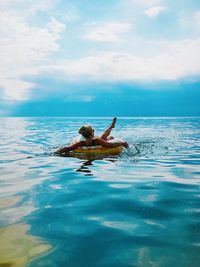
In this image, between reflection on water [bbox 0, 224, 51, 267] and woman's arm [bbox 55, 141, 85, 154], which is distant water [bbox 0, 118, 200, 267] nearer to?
reflection on water [bbox 0, 224, 51, 267]

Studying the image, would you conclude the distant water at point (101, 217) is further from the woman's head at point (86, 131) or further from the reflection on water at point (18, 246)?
the woman's head at point (86, 131)

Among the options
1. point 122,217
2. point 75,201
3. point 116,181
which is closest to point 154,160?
point 116,181

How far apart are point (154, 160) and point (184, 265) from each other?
24.1ft

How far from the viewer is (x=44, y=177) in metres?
8.27

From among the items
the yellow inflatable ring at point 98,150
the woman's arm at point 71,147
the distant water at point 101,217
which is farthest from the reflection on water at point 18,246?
the woman's arm at point 71,147

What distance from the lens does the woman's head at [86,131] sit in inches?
473

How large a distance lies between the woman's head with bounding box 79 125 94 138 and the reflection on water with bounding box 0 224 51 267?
7.64 m

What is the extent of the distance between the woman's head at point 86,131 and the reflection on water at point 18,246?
25.1ft

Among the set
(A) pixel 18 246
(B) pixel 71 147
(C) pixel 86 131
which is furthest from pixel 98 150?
(A) pixel 18 246

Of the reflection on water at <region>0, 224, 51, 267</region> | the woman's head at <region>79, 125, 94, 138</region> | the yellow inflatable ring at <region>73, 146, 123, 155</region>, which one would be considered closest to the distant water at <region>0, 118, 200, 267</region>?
the reflection on water at <region>0, 224, 51, 267</region>

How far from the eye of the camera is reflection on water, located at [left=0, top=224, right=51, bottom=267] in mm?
3506

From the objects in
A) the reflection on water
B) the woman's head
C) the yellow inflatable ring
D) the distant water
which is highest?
the woman's head

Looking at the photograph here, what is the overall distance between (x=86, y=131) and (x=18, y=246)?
27.5ft

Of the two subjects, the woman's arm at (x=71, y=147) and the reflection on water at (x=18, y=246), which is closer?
the reflection on water at (x=18, y=246)
